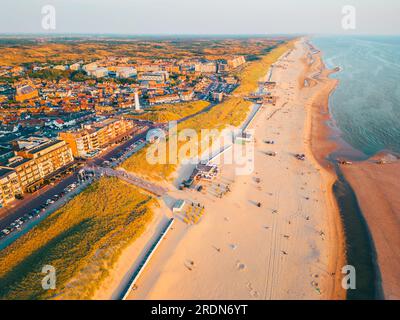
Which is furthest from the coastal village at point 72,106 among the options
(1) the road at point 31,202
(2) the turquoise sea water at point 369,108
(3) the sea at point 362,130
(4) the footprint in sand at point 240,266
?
(3) the sea at point 362,130

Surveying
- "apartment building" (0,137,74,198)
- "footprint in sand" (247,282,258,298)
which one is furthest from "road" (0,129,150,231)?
"footprint in sand" (247,282,258,298)

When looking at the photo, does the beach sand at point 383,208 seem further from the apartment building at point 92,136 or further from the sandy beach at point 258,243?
the apartment building at point 92,136

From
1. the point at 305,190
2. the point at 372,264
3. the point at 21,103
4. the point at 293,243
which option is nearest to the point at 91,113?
the point at 21,103

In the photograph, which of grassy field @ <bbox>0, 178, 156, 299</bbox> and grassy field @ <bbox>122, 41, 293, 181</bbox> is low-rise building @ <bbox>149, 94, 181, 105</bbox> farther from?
grassy field @ <bbox>0, 178, 156, 299</bbox>

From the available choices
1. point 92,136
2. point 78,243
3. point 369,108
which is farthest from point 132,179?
point 369,108

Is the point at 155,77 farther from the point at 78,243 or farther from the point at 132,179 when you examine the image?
the point at 78,243

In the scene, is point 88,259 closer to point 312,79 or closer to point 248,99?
point 248,99
